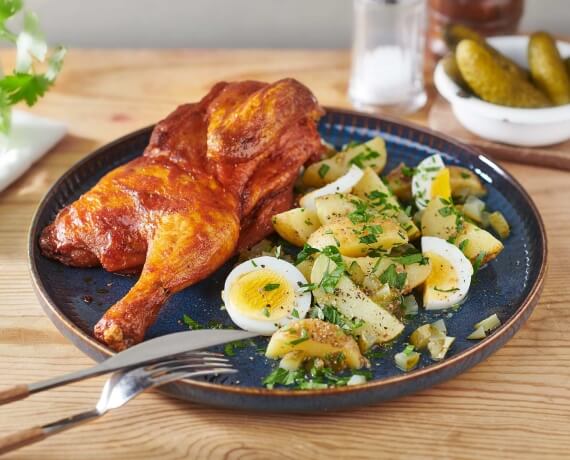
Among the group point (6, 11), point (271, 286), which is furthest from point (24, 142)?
point (271, 286)

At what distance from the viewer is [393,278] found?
199 cm

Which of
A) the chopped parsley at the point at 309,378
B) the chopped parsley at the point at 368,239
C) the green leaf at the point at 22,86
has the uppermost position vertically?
the green leaf at the point at 22,86

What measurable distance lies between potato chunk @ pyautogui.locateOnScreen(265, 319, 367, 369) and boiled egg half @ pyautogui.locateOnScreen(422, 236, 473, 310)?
314 millimetres

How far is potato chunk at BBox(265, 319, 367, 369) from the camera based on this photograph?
1770 mm

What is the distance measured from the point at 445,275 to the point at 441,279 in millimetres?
16

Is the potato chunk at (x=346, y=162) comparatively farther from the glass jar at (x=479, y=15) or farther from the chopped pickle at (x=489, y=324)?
the glass jar at (x=479, y=15)

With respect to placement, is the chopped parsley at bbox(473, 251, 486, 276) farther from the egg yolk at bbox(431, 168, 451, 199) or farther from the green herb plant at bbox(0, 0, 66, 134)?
the green herb plant at bbox(0, 0, 66, 134)

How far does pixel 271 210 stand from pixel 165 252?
1.46 ft

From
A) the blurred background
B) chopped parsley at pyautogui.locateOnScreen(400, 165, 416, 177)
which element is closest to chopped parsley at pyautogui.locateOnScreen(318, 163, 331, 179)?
chopped parsley at pyautogui.locateOnScreen(400, 165, 416, 177)

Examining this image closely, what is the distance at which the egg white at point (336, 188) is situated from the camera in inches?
89.5

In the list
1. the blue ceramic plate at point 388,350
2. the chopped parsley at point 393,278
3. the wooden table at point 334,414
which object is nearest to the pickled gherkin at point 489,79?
the blue ceramic plate at point 388,350

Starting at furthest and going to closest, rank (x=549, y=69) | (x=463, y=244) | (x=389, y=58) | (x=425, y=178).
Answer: (x=389, y=58), (x=549, y=69), (x=425, y=178), (x=463, y=244)

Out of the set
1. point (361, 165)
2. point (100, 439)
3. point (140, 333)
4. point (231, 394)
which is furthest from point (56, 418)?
point (361, 165)

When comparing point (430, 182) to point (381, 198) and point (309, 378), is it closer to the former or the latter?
point (381, 198)
